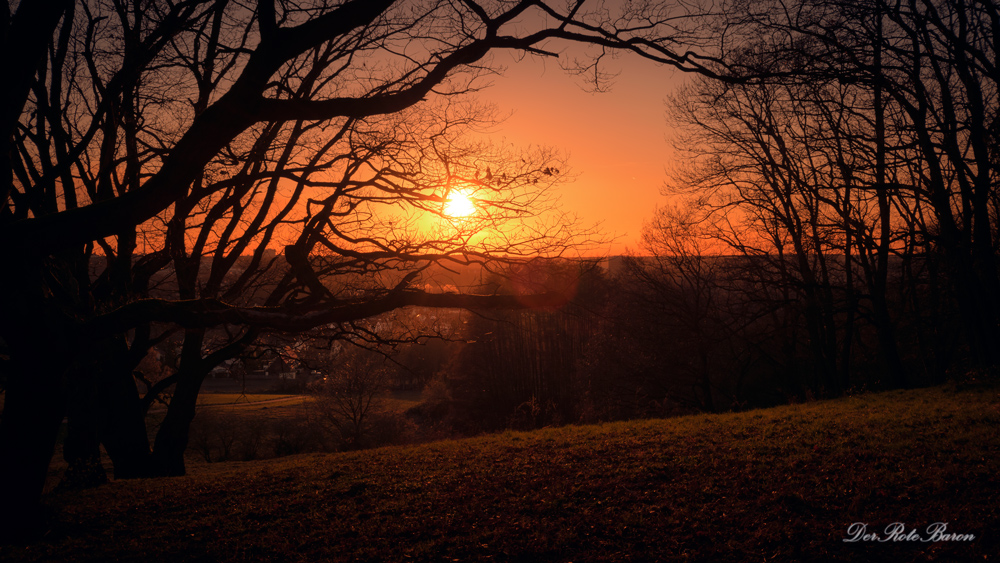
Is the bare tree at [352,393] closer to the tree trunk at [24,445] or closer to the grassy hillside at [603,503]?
the grassy hillside at [603,503]

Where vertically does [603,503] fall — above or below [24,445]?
below

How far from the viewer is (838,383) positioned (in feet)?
66.2

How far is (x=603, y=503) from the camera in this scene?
5.77 metres

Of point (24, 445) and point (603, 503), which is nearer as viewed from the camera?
point (24, 445)

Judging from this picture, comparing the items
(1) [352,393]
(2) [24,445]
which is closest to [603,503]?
(2) [24,445]

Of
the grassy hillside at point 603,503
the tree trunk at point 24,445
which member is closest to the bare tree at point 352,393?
the grassy hillside at point 603,503

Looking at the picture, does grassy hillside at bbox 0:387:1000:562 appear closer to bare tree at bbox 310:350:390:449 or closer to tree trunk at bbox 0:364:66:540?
tree trunk at bbox 0:364:66:540

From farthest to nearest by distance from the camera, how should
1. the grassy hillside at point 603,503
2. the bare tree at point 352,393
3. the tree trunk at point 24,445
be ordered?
the bare tree at point 352,393
the tree trunk at point 24,445
the grassy hillside at point 603,503

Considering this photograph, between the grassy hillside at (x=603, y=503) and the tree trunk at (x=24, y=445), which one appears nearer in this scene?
the grassy hillside at (x=603, y=503)

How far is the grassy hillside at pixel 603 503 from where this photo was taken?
456 cm

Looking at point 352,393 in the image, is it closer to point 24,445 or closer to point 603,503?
point 24,445

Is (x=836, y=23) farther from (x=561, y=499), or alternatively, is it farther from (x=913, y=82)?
(x=561, y=499)

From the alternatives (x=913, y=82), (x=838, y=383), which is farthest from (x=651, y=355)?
(x=913, y=82)

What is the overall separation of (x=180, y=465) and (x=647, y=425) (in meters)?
9.37
